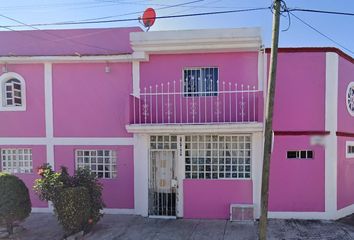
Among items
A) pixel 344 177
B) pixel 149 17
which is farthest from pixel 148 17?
pixel 344 177

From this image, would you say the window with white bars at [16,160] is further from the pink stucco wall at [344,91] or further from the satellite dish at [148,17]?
the pink stucco wall at [344,91]

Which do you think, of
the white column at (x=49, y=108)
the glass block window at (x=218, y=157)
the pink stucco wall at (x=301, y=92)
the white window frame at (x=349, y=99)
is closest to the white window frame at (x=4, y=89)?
the white column at (x=49, y=108)

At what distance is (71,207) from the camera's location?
27.3ft

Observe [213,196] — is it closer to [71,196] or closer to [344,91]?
[71,196]

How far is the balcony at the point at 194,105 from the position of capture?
32.9ft

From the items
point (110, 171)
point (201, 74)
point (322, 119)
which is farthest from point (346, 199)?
point (110, 171)

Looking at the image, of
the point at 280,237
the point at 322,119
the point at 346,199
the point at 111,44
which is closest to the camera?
the point at 280,237

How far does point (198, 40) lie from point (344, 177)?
20.8 ft

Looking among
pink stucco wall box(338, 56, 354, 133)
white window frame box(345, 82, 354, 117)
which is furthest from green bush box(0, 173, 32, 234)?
white window frame box(345, 82, 354, 117)

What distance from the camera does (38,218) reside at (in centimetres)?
1041

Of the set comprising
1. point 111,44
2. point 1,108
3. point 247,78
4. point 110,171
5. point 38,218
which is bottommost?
point 38,218

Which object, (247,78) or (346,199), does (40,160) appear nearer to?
(247,78)

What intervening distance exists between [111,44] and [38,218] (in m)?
6.17

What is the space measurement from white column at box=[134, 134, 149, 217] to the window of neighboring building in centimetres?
436
